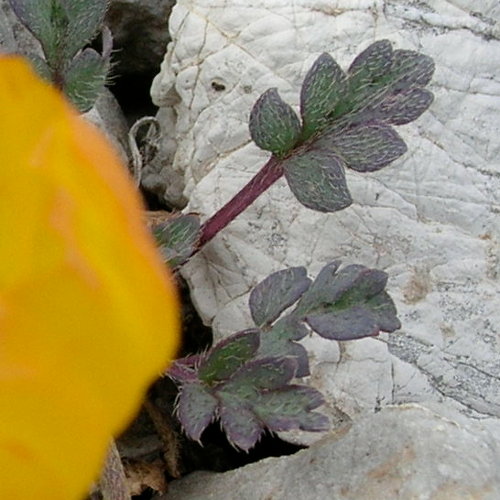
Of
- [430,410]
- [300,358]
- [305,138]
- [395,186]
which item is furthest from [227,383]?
[395,186]

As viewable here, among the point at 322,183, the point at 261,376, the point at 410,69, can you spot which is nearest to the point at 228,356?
the point at 261,376

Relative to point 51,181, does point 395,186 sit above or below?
below

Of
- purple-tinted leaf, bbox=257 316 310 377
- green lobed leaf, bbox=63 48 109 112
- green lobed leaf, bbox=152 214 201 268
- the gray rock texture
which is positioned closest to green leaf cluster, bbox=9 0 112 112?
green lobed leaf, bbox=63 48 109 112

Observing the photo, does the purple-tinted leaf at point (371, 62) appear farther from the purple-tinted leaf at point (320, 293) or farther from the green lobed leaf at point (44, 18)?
the green lobed leaf at point (44, 18)

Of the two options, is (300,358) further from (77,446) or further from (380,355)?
(77,446)

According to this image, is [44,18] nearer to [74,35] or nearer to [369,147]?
[74,35]

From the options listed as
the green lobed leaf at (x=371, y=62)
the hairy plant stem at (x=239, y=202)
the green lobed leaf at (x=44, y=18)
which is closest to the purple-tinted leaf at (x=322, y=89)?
the green lobed leaf at (x=371, y=62)
